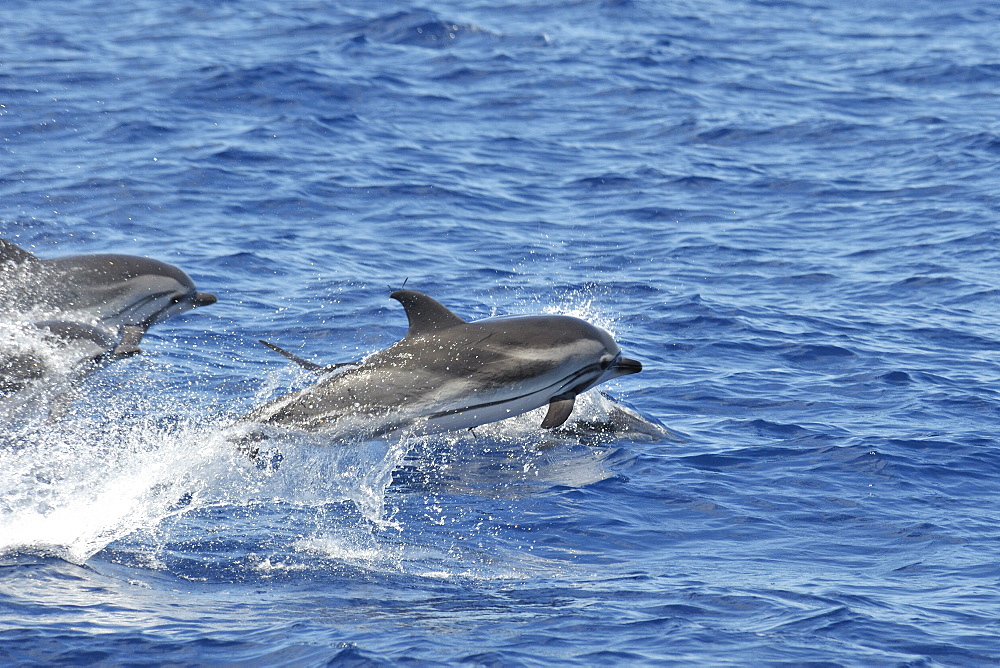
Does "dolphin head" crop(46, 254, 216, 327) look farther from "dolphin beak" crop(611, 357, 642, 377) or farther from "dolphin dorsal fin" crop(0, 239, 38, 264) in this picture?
"dolphin beak" crop(611, 357, 642, 377)

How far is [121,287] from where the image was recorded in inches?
394

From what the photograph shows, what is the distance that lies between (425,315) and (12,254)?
3222 mm

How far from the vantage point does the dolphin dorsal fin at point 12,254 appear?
382 inches

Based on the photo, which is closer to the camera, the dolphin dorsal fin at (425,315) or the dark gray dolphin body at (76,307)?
the dolphin dorsal fin at (425,315)

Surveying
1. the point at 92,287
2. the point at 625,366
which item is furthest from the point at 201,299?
the point at 625,366

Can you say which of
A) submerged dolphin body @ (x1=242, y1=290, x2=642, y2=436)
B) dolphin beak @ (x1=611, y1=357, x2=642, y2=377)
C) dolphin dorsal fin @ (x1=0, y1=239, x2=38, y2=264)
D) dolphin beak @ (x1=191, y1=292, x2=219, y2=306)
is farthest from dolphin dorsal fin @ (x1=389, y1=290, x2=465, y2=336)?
dolphin dorsal fin @ (x1=0, y1=239, x2=38, y2=264)

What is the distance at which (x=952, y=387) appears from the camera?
38.7ft

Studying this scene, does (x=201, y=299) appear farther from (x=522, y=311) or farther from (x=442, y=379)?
(x=522, y=311)

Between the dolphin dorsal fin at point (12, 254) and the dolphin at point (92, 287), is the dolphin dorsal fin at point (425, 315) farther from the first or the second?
the dolphin dorsal fin at point (12, 254)

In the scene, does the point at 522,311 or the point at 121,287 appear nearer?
the point at 121,287

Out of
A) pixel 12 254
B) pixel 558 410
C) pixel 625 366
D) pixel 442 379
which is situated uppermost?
pixel 12 254

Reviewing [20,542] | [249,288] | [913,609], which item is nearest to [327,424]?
[20,542]

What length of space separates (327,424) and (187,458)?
40.5 inches

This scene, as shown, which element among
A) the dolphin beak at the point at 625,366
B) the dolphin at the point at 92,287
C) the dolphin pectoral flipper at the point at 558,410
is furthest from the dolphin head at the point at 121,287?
the dolphin beak at the point at 625,366
